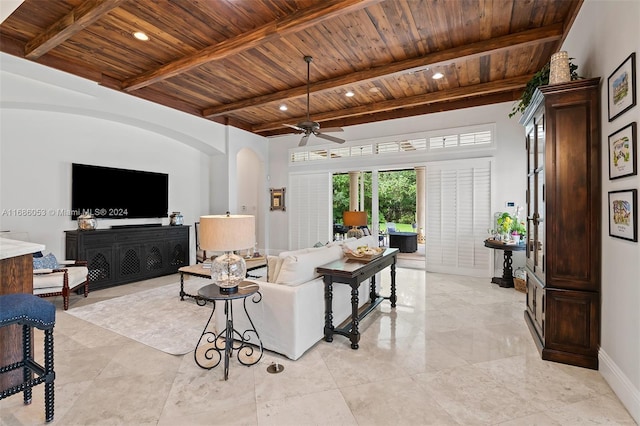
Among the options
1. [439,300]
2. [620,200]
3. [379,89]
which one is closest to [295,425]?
[620,200]

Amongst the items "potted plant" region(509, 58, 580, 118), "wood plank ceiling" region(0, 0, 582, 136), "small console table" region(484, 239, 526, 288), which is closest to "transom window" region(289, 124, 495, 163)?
"wood plank ceiling" region(0, 0, 582, 136)

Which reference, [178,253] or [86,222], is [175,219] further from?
[86,222]

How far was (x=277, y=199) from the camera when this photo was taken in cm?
812

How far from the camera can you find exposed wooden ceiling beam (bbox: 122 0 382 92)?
290cm

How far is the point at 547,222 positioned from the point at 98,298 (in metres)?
5.53

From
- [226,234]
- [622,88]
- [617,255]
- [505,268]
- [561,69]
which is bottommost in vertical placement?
[505,268]

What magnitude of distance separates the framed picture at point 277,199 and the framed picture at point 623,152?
6.53 metres

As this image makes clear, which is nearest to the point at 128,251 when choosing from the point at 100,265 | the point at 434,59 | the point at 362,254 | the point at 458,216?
the point at 100,265

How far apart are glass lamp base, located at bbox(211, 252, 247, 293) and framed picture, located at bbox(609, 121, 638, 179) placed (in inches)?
110

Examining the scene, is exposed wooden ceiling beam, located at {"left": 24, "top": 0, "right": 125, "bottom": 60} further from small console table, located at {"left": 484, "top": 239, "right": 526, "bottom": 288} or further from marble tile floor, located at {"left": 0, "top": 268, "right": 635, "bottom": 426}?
small console table, located at {"left": 484, "top": 239, "right": 526, "bottom": 288}

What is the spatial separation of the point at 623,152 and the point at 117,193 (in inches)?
259

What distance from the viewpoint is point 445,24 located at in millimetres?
3410

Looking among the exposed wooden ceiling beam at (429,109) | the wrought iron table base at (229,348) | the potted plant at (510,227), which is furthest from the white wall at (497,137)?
the wrought iron table base at (229,348)

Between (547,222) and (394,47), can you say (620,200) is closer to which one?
(547,222)
